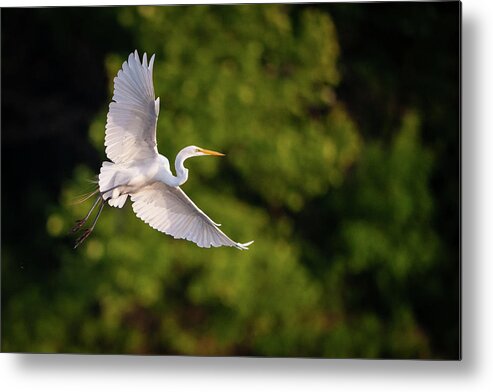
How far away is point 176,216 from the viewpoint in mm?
3475

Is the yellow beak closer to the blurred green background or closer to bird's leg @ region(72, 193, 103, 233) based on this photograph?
the blurred green background

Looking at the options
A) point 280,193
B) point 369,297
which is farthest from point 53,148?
point 369,297

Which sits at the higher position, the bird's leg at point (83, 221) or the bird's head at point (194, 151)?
the bird's head at point (194, 151)

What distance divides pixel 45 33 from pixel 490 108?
4.87ft

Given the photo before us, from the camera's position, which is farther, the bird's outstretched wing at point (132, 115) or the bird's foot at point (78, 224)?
the bird's foot at point (78, 224)

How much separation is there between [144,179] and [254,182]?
0.37 meters

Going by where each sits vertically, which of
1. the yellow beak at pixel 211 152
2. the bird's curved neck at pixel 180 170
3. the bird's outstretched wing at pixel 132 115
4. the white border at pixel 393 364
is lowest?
the white border at pixel 393 364

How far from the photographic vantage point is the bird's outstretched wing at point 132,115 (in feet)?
11.0

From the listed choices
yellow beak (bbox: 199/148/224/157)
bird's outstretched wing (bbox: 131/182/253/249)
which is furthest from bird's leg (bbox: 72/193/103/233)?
yellow beak (bbox: 199/148/224/157)

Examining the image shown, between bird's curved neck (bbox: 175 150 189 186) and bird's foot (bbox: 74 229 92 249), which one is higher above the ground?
bird's curved neck (bbox: 175 150 189 186)

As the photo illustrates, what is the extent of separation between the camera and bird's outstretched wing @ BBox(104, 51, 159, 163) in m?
3.36

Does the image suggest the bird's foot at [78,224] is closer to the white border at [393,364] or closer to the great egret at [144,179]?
the great egret at [144,179]

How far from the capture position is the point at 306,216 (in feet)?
11.4

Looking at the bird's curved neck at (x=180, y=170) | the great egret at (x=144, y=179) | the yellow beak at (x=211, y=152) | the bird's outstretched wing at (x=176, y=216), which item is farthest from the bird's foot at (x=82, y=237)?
the yellow beak at (x=211, y=152)
